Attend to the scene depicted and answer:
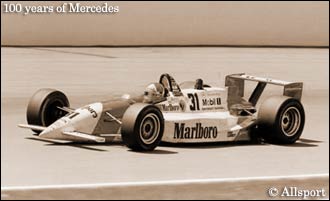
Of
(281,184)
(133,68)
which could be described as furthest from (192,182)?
(133,68)

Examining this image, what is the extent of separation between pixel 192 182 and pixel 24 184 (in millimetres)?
1680

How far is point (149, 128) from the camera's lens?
1134cm

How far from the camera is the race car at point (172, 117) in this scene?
11.3 m

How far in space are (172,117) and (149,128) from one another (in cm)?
64

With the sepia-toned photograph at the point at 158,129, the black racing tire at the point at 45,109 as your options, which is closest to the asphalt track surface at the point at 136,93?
the sepia-toned photograph at the point at 158,129

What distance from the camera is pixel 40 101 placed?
485 inches

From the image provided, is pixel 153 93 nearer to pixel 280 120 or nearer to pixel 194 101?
pixel 194 101

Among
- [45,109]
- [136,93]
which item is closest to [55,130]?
[45,109]

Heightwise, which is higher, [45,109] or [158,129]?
[45,109]

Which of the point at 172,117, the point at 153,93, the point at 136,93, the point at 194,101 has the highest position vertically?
the point at 153,93

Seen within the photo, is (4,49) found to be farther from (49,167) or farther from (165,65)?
(49,167)

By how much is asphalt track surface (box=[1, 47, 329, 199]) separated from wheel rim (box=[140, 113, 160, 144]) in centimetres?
19

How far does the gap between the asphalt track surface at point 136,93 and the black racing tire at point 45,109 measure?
0.94 ft

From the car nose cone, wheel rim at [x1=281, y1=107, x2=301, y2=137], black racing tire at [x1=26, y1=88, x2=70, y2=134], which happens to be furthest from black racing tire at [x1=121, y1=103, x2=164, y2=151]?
wheel rim at [x1=281, y1=107, x2=301, y2=137]
